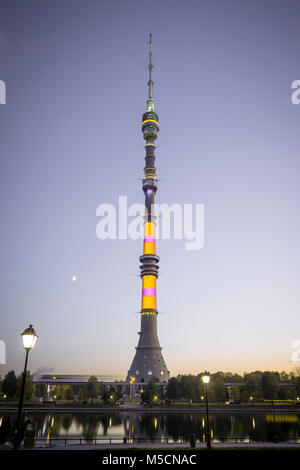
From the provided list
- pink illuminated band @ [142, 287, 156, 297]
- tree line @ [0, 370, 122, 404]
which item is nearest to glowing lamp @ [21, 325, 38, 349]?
tree line @ [0, 370, 122, 404]

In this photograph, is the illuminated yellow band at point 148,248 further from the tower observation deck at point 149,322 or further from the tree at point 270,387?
the tree at point 270,387

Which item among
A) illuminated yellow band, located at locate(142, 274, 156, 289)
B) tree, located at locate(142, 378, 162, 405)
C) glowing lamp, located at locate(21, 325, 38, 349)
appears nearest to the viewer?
glowing lamp, located at locate(21, 325, 38, 349)

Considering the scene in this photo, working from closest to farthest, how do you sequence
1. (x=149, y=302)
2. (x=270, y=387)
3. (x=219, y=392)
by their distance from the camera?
(x=219, y=392), (x=270, y=387), (x=149, y=302)

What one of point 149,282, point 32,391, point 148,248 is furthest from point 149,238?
point 32,391

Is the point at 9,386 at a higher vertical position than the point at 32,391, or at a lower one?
higher

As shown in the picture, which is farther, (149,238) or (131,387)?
(149,238)

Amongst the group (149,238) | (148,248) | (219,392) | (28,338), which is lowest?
(219,392)

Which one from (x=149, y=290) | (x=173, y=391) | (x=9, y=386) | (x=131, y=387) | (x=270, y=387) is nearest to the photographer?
(x=9, y=386)

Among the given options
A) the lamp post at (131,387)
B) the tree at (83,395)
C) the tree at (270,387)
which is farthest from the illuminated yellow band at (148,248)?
the tree at (270,387)

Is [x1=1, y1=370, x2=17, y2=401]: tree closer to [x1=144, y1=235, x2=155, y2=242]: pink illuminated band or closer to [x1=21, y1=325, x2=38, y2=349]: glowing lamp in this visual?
[x1=144, y1=235, x2=155, y2=242]: pink illuminated band

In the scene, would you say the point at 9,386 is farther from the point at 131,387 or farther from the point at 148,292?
the point at 148,292
